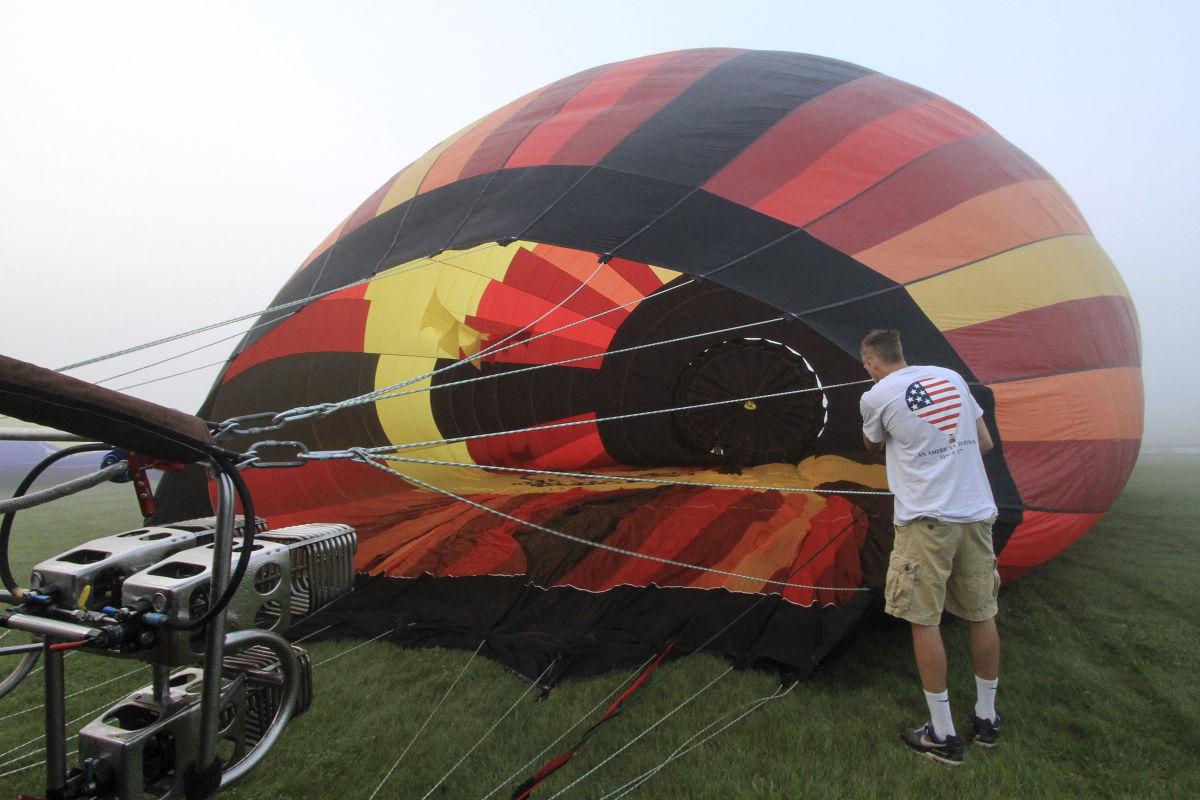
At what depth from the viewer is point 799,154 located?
2.26 m

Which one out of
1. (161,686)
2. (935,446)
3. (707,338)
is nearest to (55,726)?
(161,686)

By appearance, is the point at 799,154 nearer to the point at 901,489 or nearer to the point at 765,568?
the point at 901,489

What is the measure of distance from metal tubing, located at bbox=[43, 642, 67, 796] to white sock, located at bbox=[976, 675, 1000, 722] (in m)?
1.92

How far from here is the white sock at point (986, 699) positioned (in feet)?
5.47

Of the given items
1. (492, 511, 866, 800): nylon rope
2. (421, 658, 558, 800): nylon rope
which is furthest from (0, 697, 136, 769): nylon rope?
(492, 511, 866, 800): nylon rope

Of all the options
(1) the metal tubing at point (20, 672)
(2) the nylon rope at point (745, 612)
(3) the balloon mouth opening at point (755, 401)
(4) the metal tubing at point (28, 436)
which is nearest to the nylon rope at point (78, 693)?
(1) the metal tubing at point (20, 672)

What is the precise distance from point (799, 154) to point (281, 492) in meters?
2.97

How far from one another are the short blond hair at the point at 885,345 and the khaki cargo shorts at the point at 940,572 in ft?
1.42

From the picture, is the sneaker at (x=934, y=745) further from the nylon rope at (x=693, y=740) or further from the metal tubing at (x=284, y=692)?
the metal tubing at (x=284, y=692)

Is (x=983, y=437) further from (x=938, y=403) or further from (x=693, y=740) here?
(x=693, y=740)

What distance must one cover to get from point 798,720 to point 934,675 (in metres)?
0.37

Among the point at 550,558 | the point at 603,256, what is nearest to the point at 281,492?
the point at 550,558

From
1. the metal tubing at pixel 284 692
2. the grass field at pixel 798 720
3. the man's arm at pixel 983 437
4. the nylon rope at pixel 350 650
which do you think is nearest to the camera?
the metal tubing at pixel 284 692

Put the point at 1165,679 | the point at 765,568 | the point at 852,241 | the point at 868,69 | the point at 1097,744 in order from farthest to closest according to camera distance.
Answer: the point at 868,69 → the point at 765,568 → the point at 852,241 → the point at 1165,679 → the point at 1097,744
